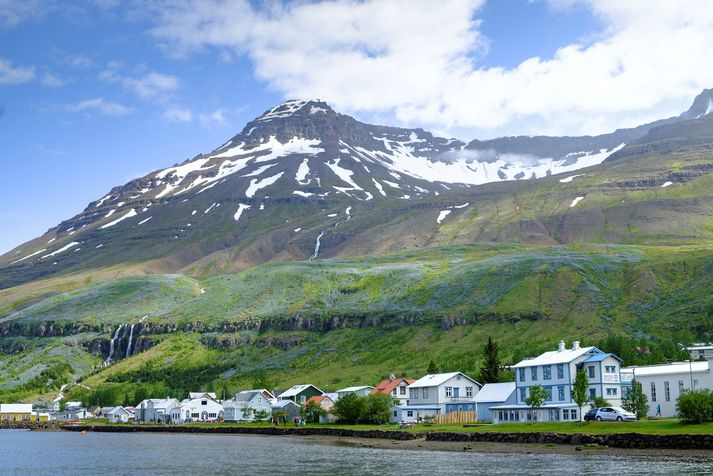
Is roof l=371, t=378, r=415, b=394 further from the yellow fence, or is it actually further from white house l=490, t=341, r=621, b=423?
white house l=490, t=341, r=621, b=423

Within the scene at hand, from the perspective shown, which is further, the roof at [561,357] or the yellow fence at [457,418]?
the yellow fence at [457,418]

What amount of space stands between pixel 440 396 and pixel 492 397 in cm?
926

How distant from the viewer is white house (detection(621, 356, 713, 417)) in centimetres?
7550

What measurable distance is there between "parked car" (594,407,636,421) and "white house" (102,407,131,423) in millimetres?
103001

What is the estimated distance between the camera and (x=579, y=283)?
186375 mm

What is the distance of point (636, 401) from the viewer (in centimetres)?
7575

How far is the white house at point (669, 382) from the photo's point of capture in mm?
75500

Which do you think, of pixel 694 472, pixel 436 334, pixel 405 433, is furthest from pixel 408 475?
pixel 436 334

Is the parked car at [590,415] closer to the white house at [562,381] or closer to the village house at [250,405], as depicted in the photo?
the white house at [562,381]

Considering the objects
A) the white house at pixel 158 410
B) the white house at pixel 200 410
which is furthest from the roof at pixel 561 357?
the white house at pixel 158 410

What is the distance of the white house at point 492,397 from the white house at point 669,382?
12.8m

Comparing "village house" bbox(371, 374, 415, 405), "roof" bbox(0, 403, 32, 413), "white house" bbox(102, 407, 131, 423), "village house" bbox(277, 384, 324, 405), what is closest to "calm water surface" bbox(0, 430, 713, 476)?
"village house" bbox(371, 374, 415, 405)

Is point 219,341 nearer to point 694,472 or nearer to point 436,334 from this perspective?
point 436,334

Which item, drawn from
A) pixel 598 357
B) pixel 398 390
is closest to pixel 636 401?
pixel 598 357
